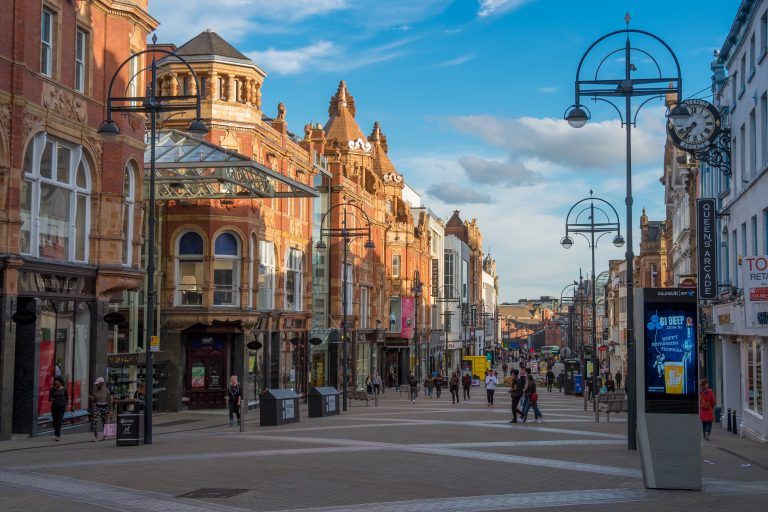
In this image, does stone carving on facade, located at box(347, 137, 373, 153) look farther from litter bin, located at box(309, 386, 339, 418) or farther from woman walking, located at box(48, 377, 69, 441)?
woman walking, located at box(48, 377, 69, 441)

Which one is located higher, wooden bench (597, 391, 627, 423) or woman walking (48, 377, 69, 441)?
woman walking (48, 377, 69, 441)

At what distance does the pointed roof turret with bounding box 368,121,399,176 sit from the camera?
7925cm

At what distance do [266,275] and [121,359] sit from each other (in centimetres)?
1393

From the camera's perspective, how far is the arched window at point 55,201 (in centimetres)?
2480

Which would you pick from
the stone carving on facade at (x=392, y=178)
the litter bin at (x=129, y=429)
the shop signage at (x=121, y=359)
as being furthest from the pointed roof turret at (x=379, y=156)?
the litter bin at (x=129, y=429)

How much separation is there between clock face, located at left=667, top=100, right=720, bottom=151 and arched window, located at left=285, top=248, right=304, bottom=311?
22.8 meters

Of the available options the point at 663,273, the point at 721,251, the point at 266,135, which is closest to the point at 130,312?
the point at 266,135

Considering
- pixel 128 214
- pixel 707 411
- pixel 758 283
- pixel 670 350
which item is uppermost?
pixel 128 214

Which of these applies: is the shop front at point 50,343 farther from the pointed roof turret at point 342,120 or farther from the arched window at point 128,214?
the pointed roof turret at point 342,120

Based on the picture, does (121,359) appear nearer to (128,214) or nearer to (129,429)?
(128,214)

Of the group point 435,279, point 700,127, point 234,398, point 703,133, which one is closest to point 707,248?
point 703,133

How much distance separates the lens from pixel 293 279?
4897cm

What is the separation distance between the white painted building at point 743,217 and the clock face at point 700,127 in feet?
1.88

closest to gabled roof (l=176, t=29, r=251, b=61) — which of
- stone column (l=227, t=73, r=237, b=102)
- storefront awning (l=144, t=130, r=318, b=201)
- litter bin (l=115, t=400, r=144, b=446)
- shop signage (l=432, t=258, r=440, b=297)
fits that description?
stone column (l=227, t=73, r=237, b=102)
